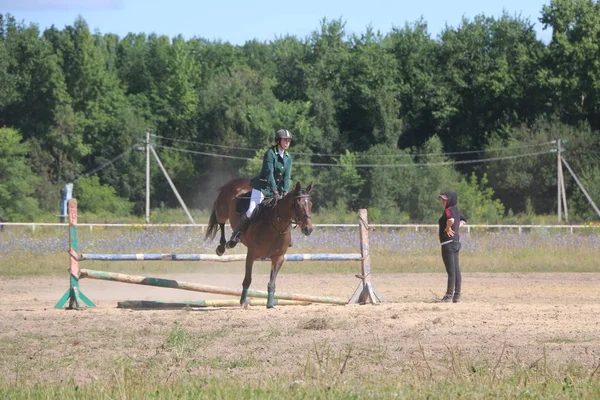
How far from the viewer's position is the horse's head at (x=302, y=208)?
14.7 metres

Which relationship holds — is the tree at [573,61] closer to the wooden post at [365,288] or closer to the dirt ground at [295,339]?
the wooden post at [365,288]

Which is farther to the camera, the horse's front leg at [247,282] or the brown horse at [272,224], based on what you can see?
the horse's front leg at [247,282]

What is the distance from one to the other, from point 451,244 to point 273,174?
3625mm

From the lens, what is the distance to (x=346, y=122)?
67062mm

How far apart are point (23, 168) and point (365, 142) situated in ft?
74.9

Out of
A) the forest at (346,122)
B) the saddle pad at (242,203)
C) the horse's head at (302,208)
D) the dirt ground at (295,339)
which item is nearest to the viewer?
the dirt ground at (295,339)

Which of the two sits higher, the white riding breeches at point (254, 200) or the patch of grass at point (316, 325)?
the white riding breeches at point (254, 200)

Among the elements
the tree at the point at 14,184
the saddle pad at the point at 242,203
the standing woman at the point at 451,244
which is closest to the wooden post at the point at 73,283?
the saddle pad at the point at 242,203

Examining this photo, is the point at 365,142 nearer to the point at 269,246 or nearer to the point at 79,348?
the point at 269,246

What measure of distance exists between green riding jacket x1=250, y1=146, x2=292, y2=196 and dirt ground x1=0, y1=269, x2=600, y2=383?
2.06 metres

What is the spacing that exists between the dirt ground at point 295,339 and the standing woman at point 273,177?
157 centimetres

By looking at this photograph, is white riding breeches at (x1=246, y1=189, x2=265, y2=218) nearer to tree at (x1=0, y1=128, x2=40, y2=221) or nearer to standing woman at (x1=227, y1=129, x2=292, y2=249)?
standing woman at (x1=227, y1=129, x2=292, y2=249)

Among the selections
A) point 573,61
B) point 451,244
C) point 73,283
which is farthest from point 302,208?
point 573,61

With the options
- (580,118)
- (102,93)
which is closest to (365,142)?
(580,118)
